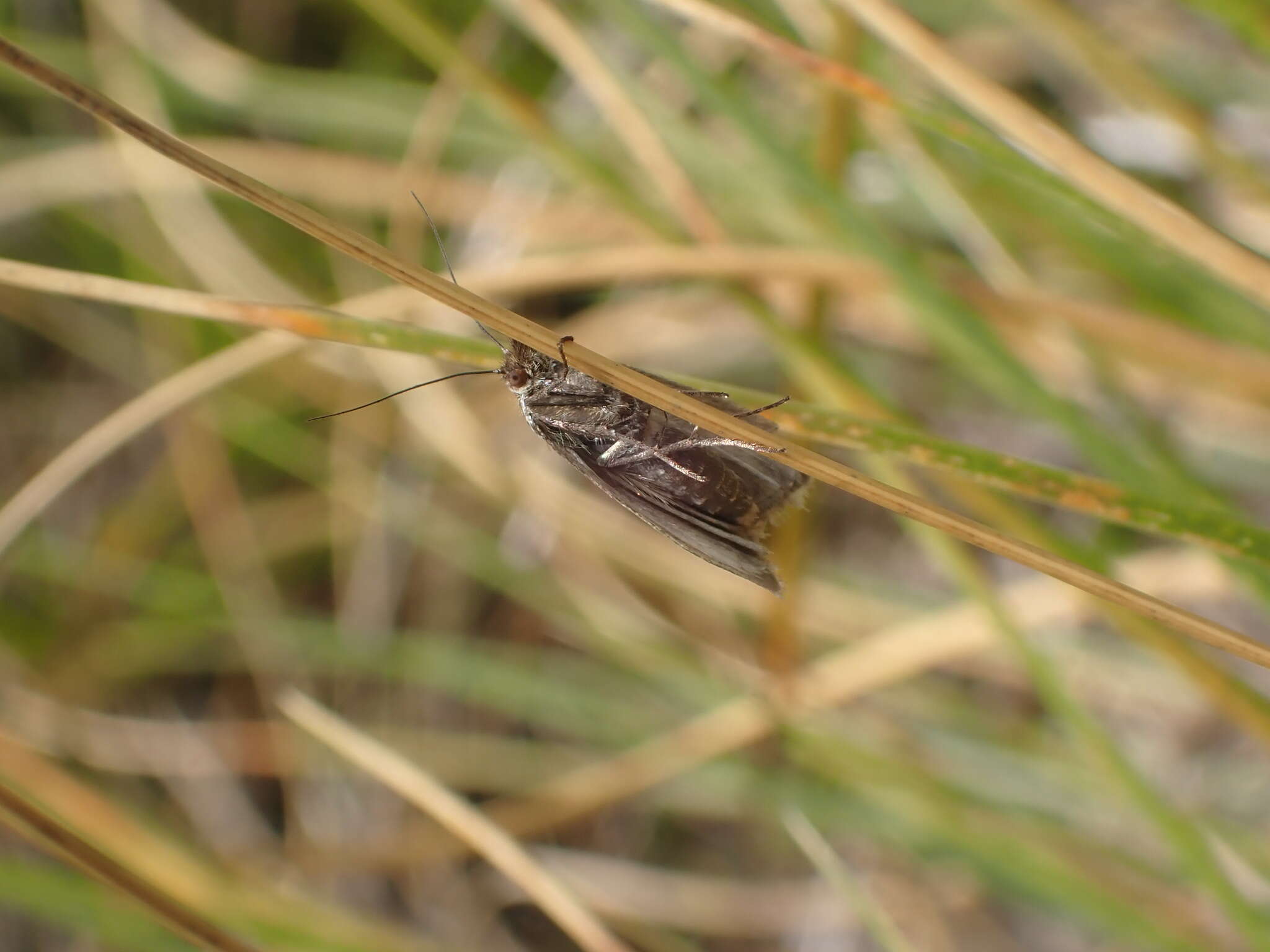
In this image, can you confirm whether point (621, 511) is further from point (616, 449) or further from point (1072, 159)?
point (1072, 159)

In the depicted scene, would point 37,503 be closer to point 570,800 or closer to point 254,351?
point 254,351

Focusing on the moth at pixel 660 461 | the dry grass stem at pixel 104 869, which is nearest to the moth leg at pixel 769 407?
the moth at pixel 660 461

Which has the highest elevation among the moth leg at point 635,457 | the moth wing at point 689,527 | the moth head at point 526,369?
the moth head at point 526,369

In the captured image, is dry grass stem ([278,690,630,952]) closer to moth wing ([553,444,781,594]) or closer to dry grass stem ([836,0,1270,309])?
moth wing ([553,444,781,594])

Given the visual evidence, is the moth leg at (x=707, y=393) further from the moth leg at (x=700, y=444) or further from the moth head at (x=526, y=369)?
the moth head at (x=526, y=369)

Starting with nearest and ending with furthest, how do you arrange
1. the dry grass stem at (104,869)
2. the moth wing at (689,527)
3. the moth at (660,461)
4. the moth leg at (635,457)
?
the dry grass stem at (104,869)
the moth wing at (689,527)
the moth at (660,461)
the moth leg at (635,457)

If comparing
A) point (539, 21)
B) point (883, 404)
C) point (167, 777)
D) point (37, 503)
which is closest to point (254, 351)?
point (37, 503)
